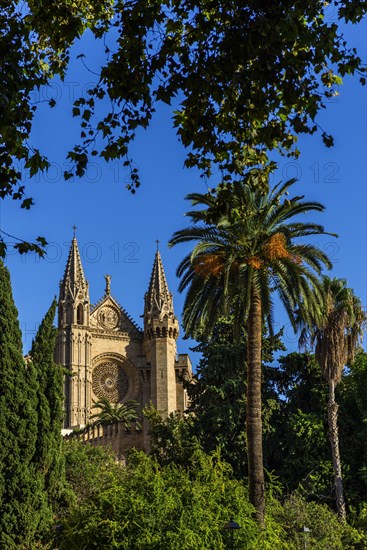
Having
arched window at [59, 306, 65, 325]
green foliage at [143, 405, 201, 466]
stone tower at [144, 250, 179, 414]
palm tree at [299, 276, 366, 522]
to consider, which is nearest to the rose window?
stone tower at [144, 250, 179, 414]

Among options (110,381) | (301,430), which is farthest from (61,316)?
(301,430)

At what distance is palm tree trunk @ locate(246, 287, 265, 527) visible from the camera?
787 inches

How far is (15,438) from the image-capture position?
2570 cm

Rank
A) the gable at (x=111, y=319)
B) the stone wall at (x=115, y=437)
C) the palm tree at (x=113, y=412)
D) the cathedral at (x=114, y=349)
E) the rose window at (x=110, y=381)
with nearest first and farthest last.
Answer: the stone wall at (x=115, y=437) < the palm tree at (x=113, y=412) < the cathedral at (x=114, y=349) < the rose window at (x=110, y=381) < the gable at (x=111, y=319)

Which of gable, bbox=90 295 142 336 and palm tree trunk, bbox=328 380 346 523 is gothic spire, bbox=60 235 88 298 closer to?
gable, bbox=90 295 142 336

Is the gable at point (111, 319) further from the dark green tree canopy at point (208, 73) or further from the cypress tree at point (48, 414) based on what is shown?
the dark green tree canopy at point (208, 73)

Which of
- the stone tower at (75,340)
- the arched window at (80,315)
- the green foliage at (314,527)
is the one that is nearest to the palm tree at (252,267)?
the green foliage at (314,527)

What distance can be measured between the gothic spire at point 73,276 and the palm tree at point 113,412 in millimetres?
8393

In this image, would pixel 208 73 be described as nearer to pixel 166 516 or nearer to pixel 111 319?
pixel 166 516

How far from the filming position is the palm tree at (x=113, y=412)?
5819 centimetres

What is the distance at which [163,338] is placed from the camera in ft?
197

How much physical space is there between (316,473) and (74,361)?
30821 millimetres

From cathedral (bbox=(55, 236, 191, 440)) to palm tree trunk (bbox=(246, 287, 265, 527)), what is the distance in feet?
118

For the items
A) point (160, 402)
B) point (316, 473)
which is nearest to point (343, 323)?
point (316, 473)
